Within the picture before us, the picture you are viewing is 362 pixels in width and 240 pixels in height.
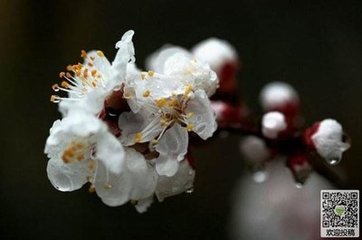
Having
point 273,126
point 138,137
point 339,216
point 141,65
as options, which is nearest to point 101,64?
point 138,137

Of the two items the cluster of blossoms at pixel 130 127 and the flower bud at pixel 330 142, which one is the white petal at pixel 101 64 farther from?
the flower bud at pixel 330 142

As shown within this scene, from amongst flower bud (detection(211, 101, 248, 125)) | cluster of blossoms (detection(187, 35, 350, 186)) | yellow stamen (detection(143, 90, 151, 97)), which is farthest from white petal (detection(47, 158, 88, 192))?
flower bud (detection(211, 101, 248, 125))

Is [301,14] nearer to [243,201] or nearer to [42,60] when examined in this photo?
[243,201]

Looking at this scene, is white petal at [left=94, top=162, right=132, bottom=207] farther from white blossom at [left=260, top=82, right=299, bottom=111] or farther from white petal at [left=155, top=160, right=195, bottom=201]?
white blossom at [left=260, top=82, right=299, bottom=111]

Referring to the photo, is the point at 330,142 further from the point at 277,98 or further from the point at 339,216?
the point at 277,98

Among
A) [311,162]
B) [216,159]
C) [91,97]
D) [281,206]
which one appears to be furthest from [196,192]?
[91,97]

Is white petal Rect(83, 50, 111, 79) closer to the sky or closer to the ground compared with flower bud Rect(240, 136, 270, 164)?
closer to the sky
